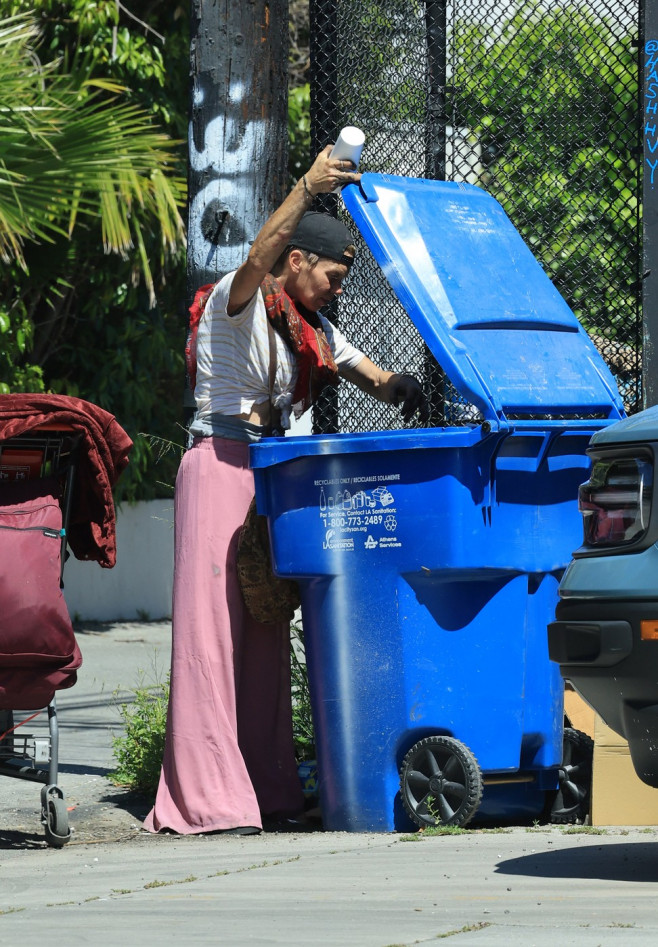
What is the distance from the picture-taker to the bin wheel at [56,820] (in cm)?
528

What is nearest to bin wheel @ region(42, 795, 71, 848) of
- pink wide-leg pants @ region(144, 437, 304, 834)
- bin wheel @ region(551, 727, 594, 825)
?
pink wide-leg pants @ region(144, 437, 304, 834)

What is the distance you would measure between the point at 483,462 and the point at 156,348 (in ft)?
29.4

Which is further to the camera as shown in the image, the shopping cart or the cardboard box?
the cardboard box

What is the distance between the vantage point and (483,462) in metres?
5.05

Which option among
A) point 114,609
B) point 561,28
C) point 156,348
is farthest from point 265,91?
point 114,609

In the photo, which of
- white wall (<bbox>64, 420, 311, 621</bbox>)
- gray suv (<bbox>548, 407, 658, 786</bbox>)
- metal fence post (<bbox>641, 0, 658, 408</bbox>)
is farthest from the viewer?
white wall (<bbox>64, 420, 311, 621</bbox>)

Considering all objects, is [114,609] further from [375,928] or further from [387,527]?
[375,928]

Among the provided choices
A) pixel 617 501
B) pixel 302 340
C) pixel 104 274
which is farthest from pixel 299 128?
pixel 617 501

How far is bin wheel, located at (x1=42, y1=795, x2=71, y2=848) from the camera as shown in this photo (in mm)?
5277

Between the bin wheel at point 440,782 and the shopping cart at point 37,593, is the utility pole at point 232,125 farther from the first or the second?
the bin wheel at point 440,782

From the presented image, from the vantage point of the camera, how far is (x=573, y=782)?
5.43 metres

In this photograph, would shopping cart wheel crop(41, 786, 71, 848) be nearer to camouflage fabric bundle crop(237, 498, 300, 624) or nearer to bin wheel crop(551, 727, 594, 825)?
camouflage fabric bundle crop(237, 498, 300, 624)

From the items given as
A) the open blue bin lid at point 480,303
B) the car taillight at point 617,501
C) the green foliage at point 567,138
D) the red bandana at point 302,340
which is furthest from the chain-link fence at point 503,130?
the car taillight at point 617,501

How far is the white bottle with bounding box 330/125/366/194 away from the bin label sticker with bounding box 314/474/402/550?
1.06m
